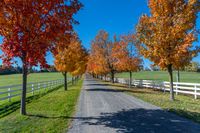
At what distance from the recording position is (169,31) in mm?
14258

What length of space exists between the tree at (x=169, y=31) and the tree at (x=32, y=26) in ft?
23.8

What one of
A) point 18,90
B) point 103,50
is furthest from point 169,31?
point 103,50

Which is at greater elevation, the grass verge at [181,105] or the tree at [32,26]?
the tree at [32,26]

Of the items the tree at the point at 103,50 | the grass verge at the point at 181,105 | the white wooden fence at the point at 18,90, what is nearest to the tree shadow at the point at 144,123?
the grass verge at the point at 181,105

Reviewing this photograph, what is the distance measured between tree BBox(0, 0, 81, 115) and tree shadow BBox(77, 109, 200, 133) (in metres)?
3.32

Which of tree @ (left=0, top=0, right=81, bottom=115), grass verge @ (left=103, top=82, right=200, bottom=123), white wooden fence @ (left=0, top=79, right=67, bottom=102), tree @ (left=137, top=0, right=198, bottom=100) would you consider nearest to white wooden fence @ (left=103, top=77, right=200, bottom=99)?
grass verge @ (left=103, top=82, right=200, bottom=123)

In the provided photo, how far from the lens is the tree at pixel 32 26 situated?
8.11 meters

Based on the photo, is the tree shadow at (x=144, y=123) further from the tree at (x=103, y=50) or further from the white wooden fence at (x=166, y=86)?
the tree at (x=103, y=50)

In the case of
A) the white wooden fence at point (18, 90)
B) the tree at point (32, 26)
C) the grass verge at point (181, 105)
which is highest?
the tree at point (32, 26)

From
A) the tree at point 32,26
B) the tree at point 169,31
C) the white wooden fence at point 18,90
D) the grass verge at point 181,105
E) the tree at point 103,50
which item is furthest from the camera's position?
the tree at point 103,50

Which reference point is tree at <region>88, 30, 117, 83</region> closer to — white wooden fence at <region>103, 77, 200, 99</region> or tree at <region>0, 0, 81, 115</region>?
white wooden fence at <region>103, 77, 200, 99</region>

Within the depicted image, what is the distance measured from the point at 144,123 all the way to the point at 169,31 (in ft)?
27.5

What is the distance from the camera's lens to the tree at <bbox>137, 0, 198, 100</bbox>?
1394 centimetres

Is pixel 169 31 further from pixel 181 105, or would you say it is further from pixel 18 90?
pixel 18 90
